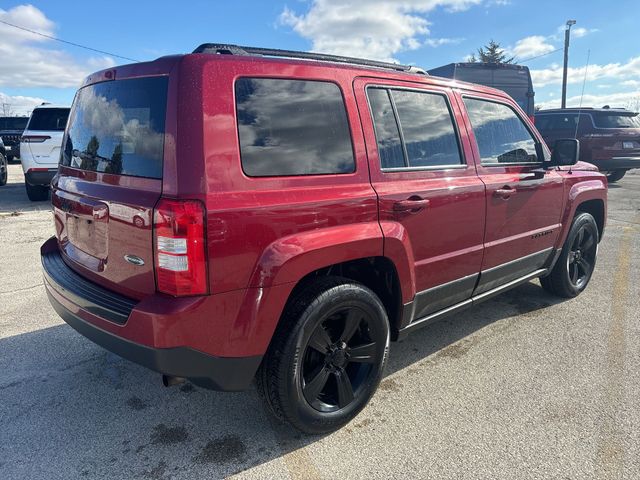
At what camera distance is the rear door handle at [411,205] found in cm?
264

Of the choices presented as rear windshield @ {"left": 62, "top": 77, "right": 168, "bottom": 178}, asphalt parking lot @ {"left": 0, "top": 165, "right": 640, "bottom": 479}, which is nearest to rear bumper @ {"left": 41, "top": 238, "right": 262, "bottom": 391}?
asphalt parking lot @ {"left": 0, "top": 165, "right": 640, "bottom": 479}

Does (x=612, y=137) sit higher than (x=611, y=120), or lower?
lower

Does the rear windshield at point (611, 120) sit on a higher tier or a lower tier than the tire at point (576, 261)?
higher

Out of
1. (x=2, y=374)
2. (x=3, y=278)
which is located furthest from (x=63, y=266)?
(x=3, y=278)

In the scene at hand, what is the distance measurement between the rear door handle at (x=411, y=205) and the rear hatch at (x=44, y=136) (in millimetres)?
8169

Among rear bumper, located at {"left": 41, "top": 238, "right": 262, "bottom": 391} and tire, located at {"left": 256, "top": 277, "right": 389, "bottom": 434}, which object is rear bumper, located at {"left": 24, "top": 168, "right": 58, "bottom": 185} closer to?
rear bumper, located at {"left": 41, "top": 238, "right": 262, "bottom": 391}

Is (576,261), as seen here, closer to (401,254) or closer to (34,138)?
(401,254)

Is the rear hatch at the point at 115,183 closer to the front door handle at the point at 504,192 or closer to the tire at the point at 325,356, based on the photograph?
the tire at the point at 325,356

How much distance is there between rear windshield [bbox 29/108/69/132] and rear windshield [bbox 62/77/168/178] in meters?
7.51

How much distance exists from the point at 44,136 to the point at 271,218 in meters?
8.69

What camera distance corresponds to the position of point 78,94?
2.84m

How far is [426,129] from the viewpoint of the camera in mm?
2982

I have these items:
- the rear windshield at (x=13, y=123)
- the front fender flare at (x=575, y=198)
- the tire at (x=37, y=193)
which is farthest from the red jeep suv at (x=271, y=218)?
the rear windshield at (x=13, y=123)

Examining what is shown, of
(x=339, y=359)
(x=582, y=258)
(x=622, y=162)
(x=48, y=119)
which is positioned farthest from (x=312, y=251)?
(x=622, y=162)
